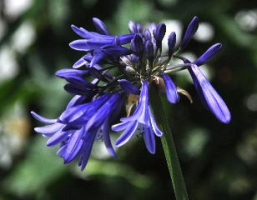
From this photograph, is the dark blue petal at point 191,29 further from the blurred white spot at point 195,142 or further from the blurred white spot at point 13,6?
the blurred white spot at point 13,6

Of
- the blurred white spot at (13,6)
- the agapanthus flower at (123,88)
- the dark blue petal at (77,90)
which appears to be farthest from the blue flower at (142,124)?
the blurred white spot at (13,6)

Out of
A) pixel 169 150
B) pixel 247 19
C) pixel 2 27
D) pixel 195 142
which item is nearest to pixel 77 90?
pixel 169 150

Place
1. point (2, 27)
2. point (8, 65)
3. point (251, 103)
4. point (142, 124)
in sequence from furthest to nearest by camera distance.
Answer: point (8, 65), point (2, 27), point (251, 103), point (142, 124)

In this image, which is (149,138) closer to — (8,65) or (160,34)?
(160,34)

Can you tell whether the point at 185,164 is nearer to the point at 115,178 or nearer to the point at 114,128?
the point at 115,178

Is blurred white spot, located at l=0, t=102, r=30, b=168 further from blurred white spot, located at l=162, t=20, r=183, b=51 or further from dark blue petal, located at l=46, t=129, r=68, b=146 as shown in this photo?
dark blue petal, located at l=46, t=129, r=68, b=146

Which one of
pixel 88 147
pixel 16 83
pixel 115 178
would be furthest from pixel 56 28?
pixel 88 147
